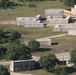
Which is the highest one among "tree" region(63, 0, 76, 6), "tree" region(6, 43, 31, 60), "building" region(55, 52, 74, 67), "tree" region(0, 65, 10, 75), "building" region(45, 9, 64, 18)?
"tree" region(63, 0, 76, 6)

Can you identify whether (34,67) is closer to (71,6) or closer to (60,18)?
(60,18)

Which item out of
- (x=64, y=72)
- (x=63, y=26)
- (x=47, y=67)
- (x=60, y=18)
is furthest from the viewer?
(x=60, y=18)

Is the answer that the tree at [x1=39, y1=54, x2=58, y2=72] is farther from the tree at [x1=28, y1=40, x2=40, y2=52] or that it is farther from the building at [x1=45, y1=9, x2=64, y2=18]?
the building at [x1=45, y1=9, x2=64, y2=18]

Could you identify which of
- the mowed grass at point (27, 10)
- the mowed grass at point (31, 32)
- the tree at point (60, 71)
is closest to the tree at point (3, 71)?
the tree at point (60, 71)

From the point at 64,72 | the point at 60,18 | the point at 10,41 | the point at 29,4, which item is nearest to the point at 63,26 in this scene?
the point at 60,18

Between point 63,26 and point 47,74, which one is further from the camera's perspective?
point 63,26

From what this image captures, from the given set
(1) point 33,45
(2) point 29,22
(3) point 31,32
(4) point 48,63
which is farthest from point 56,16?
(4) point 48,63

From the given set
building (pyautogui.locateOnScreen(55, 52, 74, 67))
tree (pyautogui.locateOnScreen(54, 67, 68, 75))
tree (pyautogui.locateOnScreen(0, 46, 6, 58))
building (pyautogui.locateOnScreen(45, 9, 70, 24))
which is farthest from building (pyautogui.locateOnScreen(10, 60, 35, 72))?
building (pyautogui.locateOnScreen(45, 9, 70, 24))
